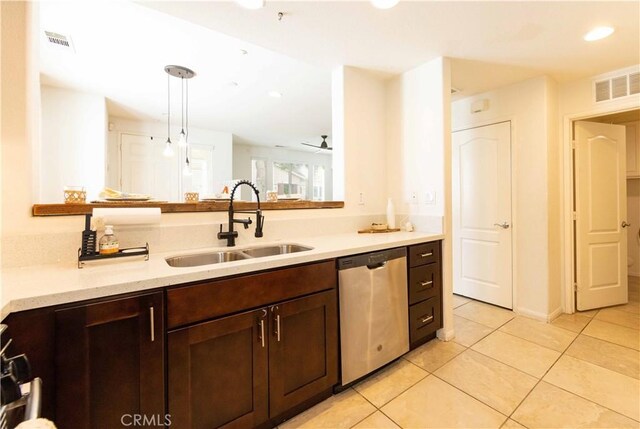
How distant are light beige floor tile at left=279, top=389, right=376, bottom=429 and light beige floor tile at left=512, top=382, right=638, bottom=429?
84cm

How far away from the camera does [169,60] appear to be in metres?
2.65

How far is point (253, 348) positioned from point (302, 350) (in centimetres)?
30

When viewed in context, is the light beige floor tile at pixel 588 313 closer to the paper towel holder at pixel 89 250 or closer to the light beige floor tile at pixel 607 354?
the light beige floor tile at pixel 607 354

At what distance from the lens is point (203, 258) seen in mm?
1690

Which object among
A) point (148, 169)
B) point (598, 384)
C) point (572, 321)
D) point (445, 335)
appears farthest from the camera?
point (148, 169)

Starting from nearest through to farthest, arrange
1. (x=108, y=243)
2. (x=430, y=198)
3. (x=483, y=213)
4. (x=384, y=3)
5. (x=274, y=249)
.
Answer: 1. (x=108, y=243)
2. (x=384, y=3)
3. (x=274, y=249)
4. (x=430, y=198)
5. (x=483, y=213)

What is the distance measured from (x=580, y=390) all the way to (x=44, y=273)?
297cm

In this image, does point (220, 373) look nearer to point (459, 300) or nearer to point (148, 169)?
point (459, 300)

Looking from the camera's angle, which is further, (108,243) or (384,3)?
(384,3)

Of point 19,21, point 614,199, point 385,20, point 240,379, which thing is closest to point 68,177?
point 19,21

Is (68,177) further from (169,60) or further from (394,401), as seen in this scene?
(394,401)

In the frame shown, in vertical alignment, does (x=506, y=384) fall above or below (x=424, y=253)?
below

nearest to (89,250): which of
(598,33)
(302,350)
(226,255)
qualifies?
(226,255)

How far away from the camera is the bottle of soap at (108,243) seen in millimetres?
1328
